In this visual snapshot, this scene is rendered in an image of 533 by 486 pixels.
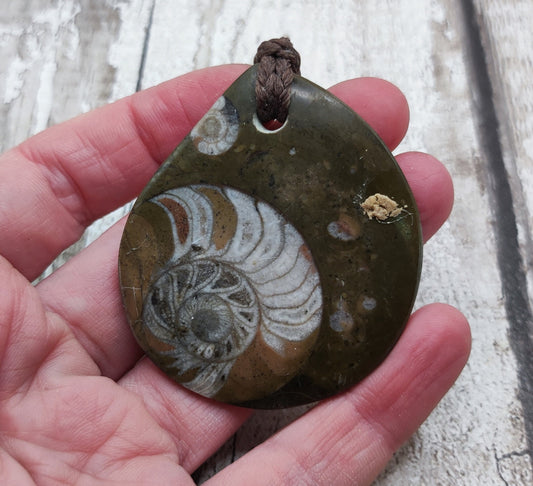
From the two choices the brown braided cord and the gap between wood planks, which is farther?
the gap between wood planks

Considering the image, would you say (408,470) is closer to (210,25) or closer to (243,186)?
(243,186)

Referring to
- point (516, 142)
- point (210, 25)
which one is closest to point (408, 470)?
point (516, 142)

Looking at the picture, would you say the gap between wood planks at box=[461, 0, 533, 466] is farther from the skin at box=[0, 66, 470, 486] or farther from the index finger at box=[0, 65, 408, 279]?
the index finger at box=[0, 65, 408, 279]

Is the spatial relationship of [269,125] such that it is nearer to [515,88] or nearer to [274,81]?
[274,81]

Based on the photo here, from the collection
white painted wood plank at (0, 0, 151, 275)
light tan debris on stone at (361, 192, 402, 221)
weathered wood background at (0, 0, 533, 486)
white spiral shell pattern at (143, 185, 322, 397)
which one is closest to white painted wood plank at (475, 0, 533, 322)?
weathered wood background at (0, 0, 533, 486)

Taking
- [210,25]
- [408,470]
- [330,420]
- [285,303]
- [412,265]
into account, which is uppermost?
[210,25]

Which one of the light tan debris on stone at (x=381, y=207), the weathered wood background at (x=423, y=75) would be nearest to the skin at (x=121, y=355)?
the light tan debris on stone at (x=381, y=207)

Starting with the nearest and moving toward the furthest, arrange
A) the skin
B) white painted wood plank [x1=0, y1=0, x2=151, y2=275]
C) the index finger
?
the skin → the index finger → white painted wood plank [x1=0, y1=0, x2=151, y2=275]

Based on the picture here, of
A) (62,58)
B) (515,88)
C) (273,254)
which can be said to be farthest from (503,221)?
(62,58)
